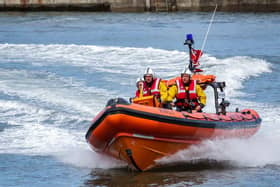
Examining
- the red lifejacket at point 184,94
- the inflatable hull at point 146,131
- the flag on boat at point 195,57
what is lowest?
the inflatable hull at point 146,131

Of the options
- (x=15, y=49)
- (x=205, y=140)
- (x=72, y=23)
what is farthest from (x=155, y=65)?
(x=72, y=23)

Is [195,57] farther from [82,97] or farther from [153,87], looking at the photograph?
[82,97]

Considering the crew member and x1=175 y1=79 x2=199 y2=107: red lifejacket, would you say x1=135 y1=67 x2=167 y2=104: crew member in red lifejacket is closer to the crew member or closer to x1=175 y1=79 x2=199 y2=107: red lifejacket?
the crew member

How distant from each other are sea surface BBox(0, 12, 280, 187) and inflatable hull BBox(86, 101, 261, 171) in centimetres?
21

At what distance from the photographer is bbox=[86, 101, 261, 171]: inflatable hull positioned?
369 inches

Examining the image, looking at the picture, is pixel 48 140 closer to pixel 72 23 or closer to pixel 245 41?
pixel 245 41

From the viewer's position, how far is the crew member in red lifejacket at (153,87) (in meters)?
10.4

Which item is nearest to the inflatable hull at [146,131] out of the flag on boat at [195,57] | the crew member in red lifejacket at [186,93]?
the crew member in red lifejacket at [186,93]

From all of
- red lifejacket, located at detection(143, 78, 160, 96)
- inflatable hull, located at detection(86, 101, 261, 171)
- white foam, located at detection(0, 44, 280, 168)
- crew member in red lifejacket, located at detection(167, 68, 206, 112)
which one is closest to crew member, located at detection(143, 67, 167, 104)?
red lifejacket, located at detection(143, 78, 160, 96)

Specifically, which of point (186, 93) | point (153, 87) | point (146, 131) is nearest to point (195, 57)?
point (186, 93)

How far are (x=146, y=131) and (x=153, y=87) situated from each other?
1.03 m

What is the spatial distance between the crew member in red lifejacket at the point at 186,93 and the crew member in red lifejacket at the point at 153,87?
4.1 inches

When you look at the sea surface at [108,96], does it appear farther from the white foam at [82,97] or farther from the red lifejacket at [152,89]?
the red lifejacket at [152,89]

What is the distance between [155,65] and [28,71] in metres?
3.77
